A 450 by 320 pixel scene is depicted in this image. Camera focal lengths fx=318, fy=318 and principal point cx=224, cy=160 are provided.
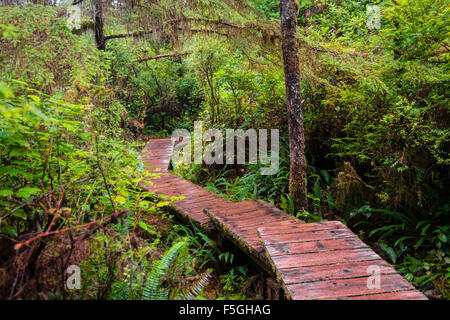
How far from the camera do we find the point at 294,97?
13.7 feet

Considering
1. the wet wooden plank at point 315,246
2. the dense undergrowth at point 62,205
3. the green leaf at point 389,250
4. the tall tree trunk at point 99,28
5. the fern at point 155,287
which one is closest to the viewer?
the dense undergrowth at point 62,205

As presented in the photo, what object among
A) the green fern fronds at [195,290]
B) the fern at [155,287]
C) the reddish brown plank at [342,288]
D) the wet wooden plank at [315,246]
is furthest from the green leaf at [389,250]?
the fern at [155,287]

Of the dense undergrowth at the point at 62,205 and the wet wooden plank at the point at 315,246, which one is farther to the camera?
the wet wooden plank at the point at 315,246

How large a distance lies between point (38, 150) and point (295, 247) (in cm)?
231

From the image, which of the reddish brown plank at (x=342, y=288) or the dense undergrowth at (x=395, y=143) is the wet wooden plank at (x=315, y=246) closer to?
the reddish brown plank at (x=342, y=288)

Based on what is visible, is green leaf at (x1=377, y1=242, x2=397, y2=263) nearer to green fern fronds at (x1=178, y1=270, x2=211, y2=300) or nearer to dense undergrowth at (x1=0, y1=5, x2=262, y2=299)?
dense undergrowth at (x1=0, y1=5, x2=262, y2=299)

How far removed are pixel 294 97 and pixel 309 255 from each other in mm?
2173

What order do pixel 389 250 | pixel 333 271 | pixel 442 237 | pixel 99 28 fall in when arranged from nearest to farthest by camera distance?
pixel 333 271 < pixel 442 237 < pixel 389 250 < pixel 99 28

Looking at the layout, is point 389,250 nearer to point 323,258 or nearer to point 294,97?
point 323,258

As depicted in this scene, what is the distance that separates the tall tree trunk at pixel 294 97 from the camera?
4074 mm

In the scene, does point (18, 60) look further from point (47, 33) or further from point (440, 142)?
point (440, 142)

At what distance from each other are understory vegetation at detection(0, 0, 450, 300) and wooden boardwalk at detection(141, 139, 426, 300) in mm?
459

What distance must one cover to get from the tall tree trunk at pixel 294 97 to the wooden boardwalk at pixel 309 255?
1.52 feet

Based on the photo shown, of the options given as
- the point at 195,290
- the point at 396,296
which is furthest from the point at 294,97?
the point at 195,290
